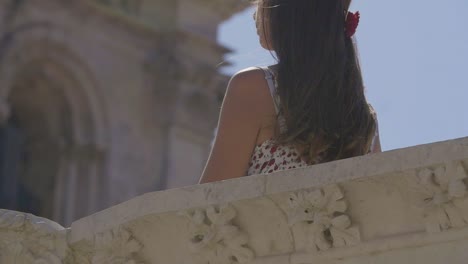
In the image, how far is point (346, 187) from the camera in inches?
163

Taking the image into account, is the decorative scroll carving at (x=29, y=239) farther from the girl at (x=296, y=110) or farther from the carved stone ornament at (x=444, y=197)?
the carved stone ornament at (x=444, y=197)

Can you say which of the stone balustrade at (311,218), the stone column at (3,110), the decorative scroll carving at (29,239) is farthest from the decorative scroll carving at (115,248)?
the stone column at (3,110)

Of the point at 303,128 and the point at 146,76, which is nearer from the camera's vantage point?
the point at 303,128

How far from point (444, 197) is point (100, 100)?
51.0ft

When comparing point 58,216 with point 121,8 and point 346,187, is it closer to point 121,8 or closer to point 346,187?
point 121,8

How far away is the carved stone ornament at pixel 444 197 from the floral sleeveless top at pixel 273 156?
0.55m

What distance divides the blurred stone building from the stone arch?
0.04 feet

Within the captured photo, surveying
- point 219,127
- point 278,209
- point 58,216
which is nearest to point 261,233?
point 278,209

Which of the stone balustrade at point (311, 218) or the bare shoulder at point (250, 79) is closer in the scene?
the stone balustrade at point (311, 218)

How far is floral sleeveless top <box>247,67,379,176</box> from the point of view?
178 inches

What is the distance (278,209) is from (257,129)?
1.20 ft

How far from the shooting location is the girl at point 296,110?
4.49m

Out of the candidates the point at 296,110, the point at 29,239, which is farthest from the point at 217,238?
the point at 29,239

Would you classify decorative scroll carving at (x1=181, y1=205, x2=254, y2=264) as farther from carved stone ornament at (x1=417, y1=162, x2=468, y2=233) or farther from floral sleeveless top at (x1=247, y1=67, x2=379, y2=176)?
carved stone ornament at (x1=417, y1=162, x2=468, y2=233)
